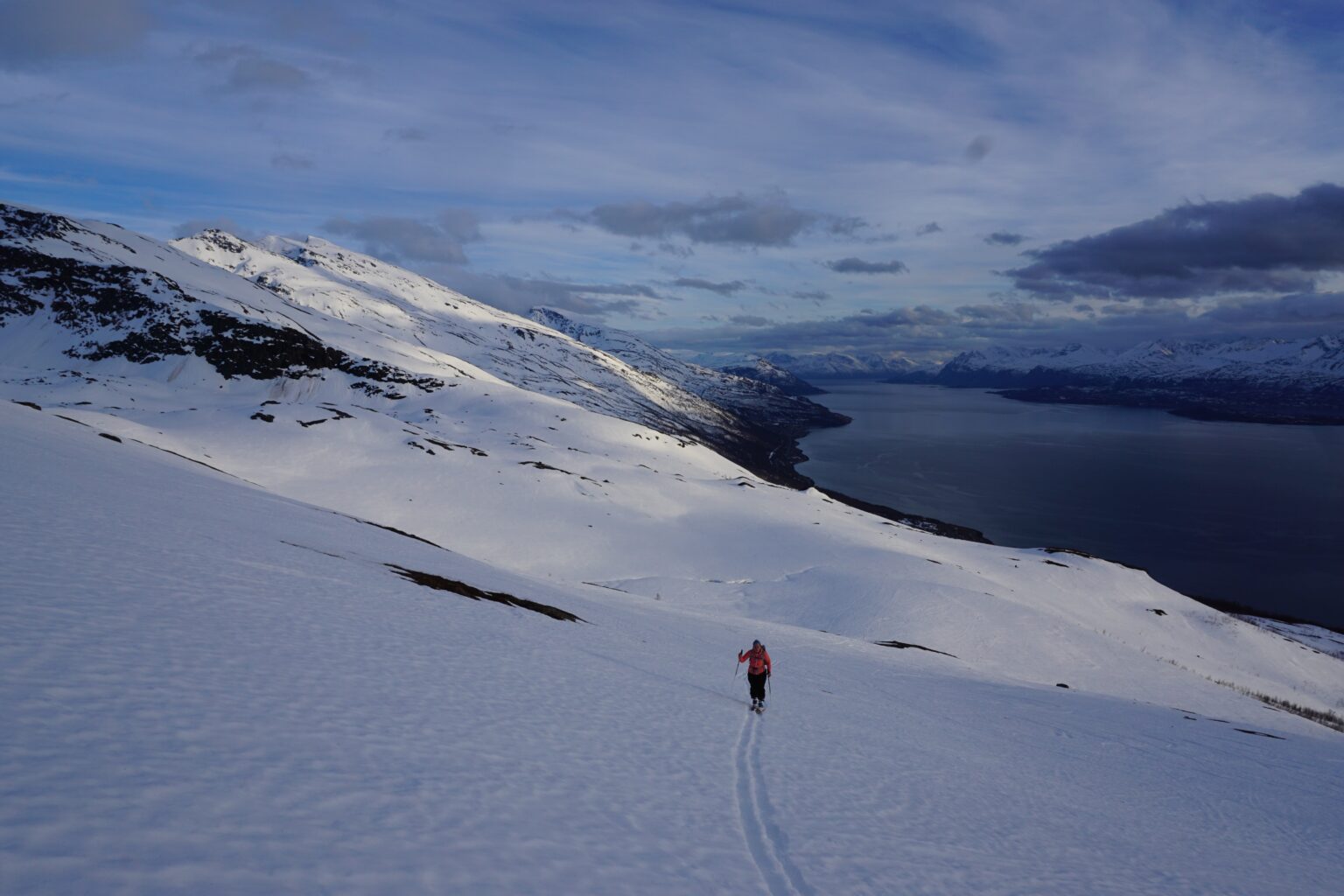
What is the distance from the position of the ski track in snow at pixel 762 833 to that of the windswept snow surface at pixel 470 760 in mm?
61

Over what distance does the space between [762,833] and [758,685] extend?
312 inches

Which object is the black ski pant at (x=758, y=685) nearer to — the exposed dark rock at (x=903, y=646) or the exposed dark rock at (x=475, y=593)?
the exposed dark rock at (x=475, y=593)

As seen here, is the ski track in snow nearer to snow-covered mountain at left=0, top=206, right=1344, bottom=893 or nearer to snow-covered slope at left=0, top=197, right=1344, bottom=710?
snow-covered mountain at left=0, top=206, right=1344, bottom=893

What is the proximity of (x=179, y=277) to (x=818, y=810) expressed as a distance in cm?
17324

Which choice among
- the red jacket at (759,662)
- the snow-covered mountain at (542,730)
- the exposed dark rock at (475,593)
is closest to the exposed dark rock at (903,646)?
the snow-covered mountain at (542,730)

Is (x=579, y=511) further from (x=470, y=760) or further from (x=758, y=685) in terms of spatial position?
(x=470, y=760)

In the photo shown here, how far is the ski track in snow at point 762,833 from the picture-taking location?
8391 mm

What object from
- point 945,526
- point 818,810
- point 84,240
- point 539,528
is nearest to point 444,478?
point 539,528

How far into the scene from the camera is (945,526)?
111062mm

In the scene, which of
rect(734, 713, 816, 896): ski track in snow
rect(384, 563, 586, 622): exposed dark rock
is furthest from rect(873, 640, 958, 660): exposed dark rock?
rect(734, 713, 816, 896): ski track in snow

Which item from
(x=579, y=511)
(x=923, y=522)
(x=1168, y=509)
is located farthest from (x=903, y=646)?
(x=1168, y=509)

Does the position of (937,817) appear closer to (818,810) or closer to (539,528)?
(818,810)

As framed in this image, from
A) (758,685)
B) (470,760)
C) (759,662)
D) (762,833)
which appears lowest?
(762,833)

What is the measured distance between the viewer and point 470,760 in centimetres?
927
